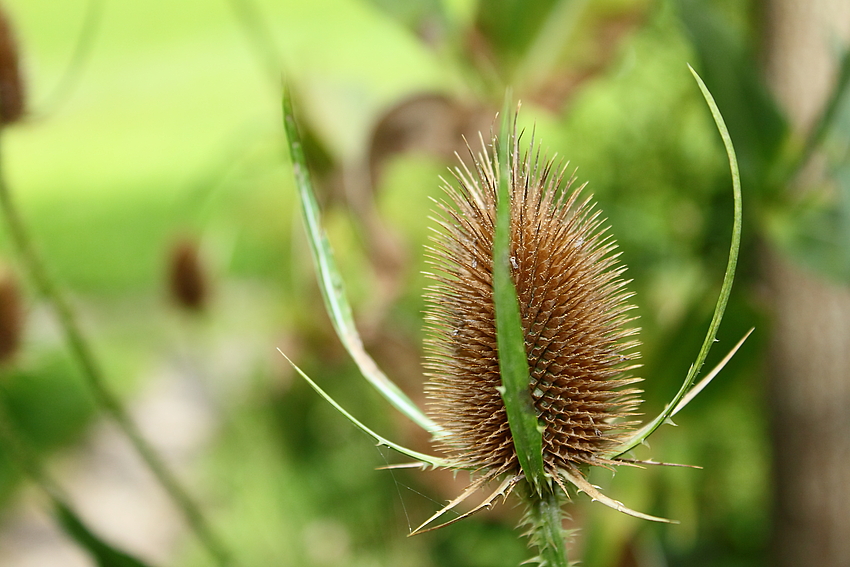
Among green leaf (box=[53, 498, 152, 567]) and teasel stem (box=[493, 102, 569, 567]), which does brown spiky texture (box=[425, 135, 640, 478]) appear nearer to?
teasel stem (box=[493, 102, 569, 567])

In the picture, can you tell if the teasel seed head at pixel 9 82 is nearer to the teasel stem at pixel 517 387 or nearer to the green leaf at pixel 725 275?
the teasel stem at pixel 517 387

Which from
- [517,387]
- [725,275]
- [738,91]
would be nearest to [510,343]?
[517,387]

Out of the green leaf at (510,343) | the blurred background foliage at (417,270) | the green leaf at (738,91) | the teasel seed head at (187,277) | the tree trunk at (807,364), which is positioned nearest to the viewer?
the green leaf at (510,343)

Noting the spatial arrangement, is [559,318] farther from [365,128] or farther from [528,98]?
[365,128]

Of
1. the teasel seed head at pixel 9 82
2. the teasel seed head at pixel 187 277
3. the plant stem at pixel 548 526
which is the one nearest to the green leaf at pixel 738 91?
the plant stem at pixel 548 526

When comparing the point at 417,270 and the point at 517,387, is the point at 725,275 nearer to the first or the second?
the point at 517,387
